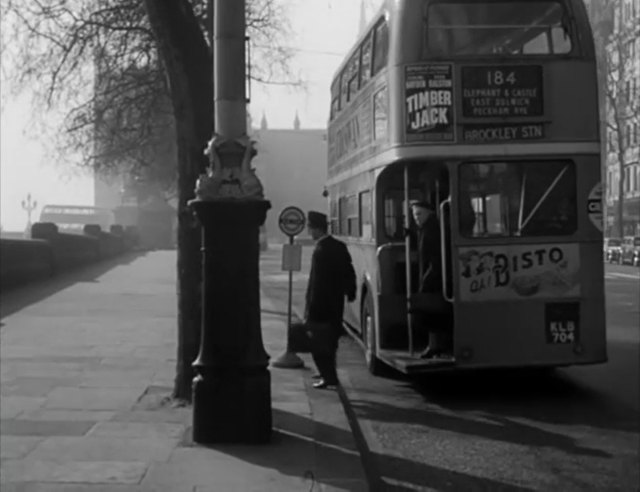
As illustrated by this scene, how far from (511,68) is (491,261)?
1988 millimetres

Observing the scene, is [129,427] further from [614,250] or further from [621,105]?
[621,105]

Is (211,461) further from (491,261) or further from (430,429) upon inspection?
(491,261)

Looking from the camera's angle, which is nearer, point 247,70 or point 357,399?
point 247,70

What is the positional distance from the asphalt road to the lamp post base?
942mm

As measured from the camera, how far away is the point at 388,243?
43.2ft

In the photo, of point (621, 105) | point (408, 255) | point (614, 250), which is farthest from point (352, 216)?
point (621, 105)

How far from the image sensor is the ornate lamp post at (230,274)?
28.4 feet

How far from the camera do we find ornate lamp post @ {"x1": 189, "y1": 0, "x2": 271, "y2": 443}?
8664 mm

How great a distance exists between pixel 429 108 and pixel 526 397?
3.34m

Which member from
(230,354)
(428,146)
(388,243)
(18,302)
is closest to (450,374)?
(388,243)

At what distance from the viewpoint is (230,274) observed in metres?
8.77

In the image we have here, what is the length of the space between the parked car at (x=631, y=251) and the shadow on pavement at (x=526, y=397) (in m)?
43.4

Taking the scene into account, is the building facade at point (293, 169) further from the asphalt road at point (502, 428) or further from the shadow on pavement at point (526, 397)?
the asphalt road at point (502, 428)

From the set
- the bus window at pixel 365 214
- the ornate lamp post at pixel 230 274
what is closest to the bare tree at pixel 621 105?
the bus window at pixel 365 214
